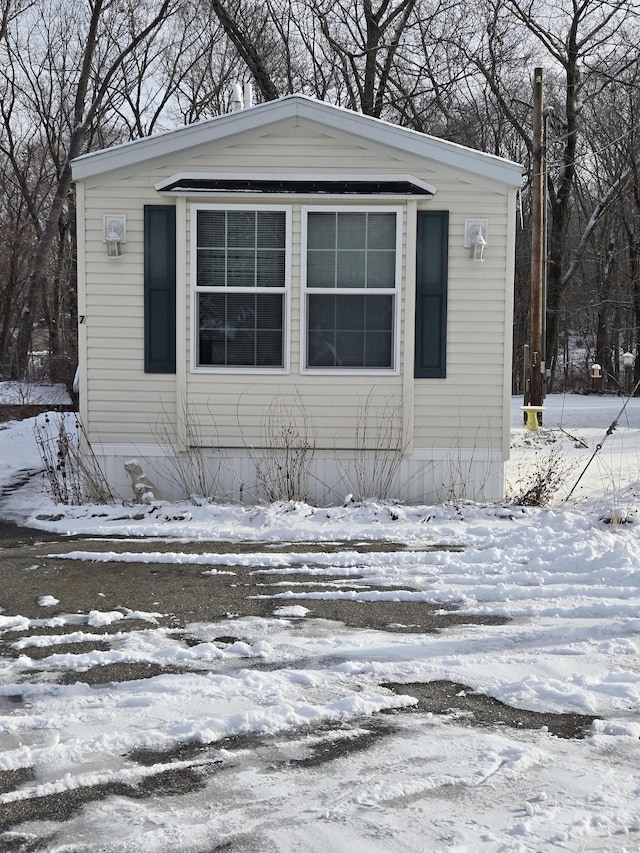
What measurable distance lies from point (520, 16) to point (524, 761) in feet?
79.7

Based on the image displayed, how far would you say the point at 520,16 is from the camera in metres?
24.0

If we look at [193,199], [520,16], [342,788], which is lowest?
[342,788]

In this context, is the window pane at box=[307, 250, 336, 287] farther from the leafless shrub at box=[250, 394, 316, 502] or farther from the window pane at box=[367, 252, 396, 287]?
the leafless shrub at box=[250, 394, 316, 502]

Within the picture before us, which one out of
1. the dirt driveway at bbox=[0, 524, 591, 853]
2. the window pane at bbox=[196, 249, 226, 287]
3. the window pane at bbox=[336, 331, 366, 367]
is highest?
the window pane at bbox=[196, 249, 226, 287]

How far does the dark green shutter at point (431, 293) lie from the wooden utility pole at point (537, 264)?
6.55m

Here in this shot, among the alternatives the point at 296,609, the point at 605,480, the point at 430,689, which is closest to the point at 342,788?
the point at 430,689

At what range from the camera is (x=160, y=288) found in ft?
28.0

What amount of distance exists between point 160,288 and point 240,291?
750mm

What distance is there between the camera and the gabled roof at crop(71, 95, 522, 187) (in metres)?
8.28

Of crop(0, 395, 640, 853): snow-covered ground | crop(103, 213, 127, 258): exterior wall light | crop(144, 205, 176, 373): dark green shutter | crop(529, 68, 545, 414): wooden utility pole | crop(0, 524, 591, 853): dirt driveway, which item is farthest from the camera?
crop(529, 68, 545, 414): wooden utility pole

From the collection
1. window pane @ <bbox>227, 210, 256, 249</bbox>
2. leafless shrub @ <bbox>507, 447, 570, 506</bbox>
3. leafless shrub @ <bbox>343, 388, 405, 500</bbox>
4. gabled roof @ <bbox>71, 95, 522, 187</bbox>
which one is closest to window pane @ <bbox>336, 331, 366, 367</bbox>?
leafless shrub @ <bbox>343, 388, 405, 500</bbox>

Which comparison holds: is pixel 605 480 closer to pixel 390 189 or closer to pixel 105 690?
pixel 390 189

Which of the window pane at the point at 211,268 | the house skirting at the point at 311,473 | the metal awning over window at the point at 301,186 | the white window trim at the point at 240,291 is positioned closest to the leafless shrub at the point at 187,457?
the house skirting at the point at 311,473

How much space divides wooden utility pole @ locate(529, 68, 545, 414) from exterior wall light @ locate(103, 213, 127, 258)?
26.9 ft
